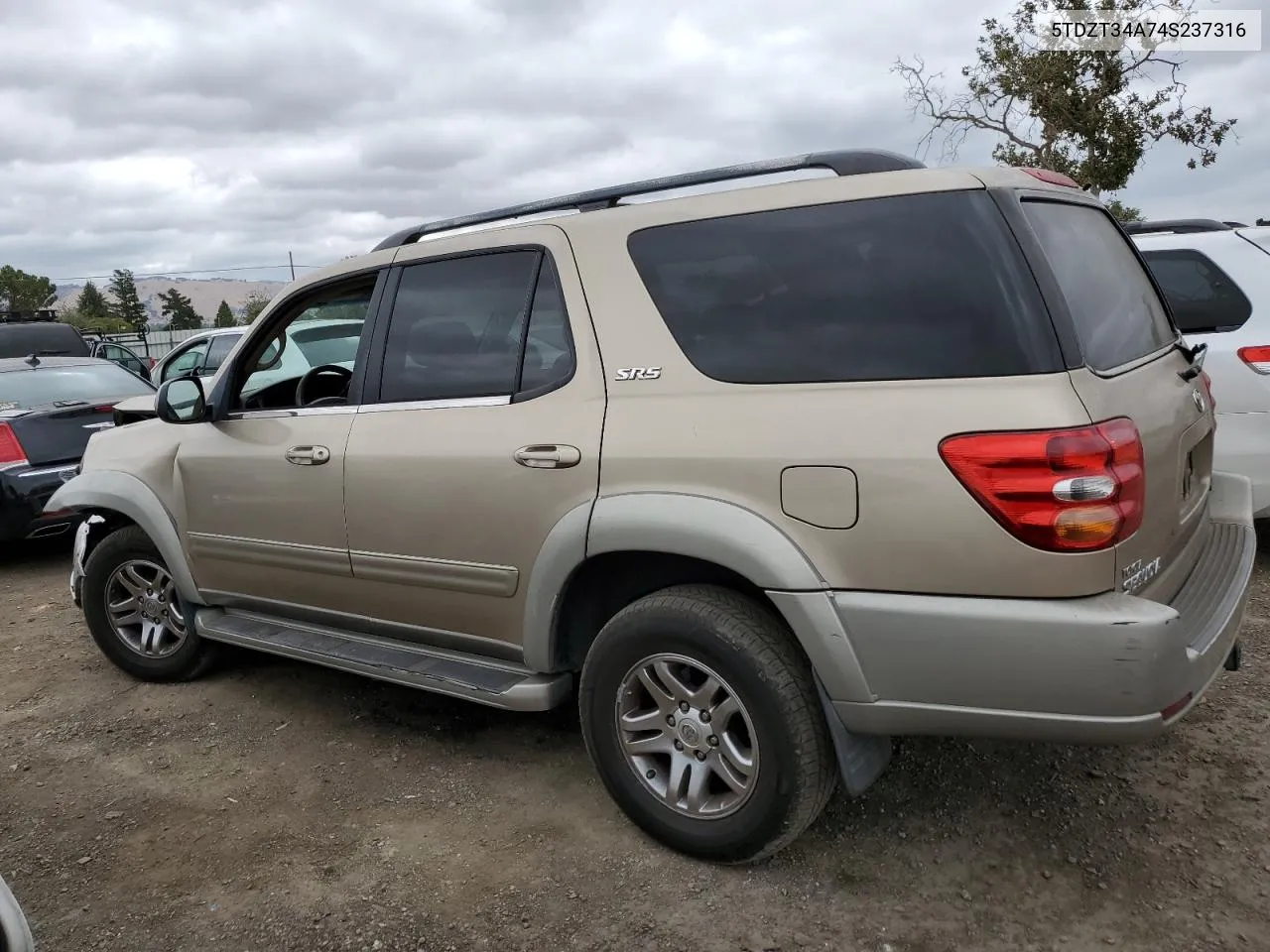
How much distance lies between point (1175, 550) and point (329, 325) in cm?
319

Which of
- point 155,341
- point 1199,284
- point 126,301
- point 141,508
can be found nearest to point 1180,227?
point 1199,284

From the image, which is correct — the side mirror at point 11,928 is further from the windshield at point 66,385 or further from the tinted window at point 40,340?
→ the tinted window at point 40,340

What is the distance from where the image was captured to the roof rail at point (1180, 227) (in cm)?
531

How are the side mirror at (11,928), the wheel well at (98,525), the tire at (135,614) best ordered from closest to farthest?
the side mirror at (11,928), the tire at (135,614), the wheel well at (98,525)

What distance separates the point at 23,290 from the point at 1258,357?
101170 millimetres

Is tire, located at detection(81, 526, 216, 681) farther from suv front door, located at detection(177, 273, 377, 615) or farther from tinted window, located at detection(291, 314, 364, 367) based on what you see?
tinted window, located at detection(291, 314, 364, 367)

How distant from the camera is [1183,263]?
512 cm

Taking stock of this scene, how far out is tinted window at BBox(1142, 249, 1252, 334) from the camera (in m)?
4.59

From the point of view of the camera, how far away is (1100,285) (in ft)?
8.79

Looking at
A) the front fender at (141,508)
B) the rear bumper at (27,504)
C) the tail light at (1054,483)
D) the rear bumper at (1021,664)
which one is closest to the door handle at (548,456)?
the rear bumper at (1021,664)

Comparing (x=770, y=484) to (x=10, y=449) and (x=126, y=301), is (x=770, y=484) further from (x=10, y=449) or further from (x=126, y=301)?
(x=126, y=301)

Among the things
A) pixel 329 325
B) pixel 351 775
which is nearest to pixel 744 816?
pixel 351 775

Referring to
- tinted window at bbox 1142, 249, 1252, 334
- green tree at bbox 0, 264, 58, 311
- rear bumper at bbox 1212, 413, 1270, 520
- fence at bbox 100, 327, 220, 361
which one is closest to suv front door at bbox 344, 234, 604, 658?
tinted window at bbox 1142, 249, 1252, 334

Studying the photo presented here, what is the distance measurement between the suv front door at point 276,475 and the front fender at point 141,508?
0.09 m
